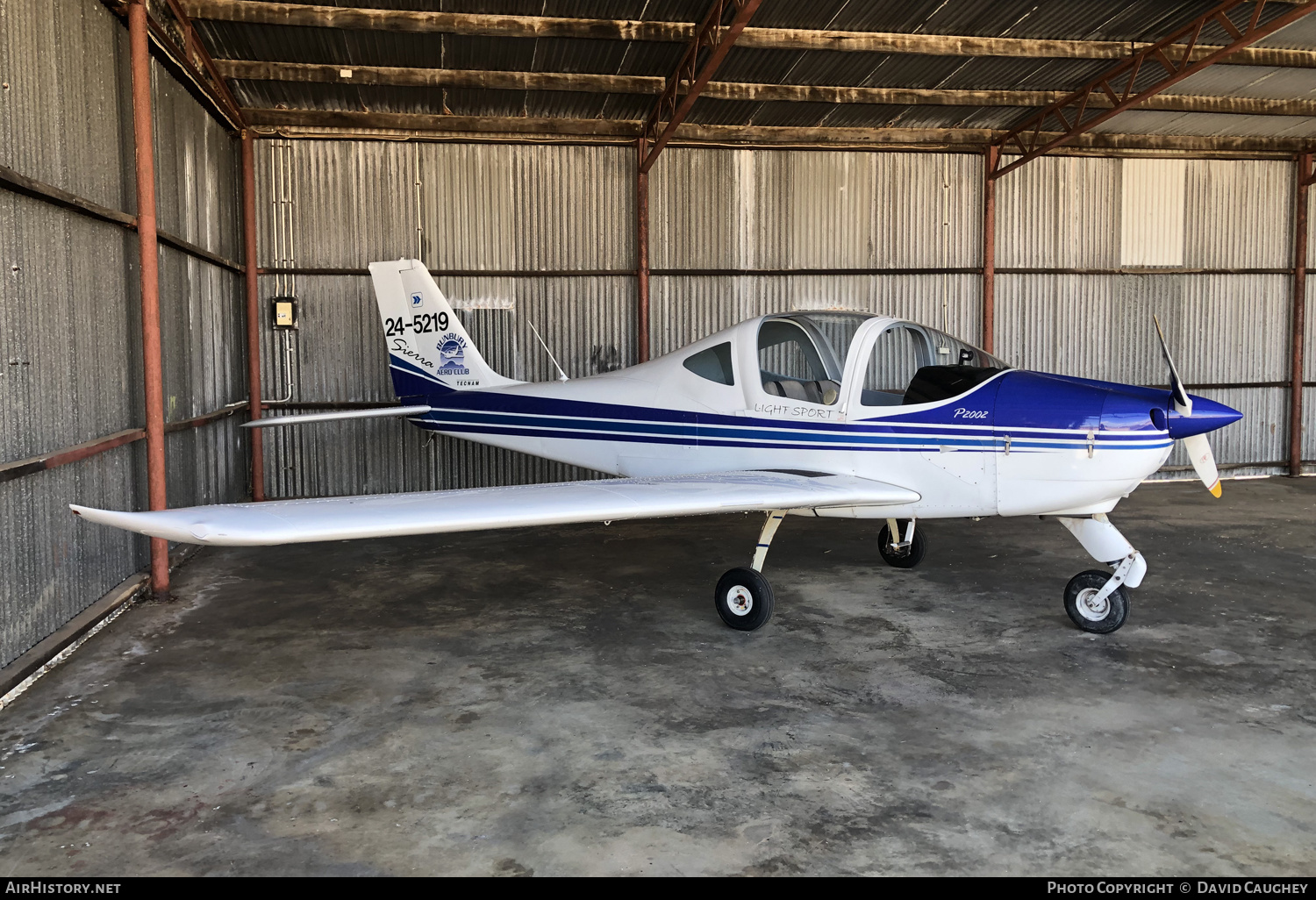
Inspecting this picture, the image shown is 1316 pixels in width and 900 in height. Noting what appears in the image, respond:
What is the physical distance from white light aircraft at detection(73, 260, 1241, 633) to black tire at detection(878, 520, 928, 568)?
0.02 m

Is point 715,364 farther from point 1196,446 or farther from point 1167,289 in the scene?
point 1167,289

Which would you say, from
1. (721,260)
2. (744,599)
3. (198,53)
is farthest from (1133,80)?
(198,53)

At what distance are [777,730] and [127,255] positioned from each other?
20.1 ft

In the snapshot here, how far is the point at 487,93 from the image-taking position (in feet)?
34.7

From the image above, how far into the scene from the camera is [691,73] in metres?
9.47

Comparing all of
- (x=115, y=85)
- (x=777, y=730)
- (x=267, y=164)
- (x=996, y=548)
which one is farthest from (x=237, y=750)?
(x=267, y=164)

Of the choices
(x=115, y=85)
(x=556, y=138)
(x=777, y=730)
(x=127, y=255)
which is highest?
(x=556, y=138)

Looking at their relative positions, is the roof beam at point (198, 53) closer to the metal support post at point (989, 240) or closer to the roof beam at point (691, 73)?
the roof beam at point (691, 73)

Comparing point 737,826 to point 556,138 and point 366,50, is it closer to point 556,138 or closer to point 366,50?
point 366,50

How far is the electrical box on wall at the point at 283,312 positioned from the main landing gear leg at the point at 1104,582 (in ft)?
31.5

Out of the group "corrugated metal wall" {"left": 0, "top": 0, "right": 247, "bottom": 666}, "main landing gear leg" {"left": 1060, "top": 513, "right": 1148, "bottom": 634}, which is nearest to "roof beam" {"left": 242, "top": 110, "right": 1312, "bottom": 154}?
"corrugated metal wall" {"left": 0, "top": 0, "right": 247, "bottom": 666}

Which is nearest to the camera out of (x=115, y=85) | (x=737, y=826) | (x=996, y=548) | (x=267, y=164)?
(x=737, y=826)

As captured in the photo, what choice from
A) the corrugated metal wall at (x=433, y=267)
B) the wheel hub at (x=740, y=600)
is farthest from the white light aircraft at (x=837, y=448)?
the corrugated metal wall at (x=433, y=267)

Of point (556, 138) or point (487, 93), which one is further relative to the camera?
point (556, 138)
